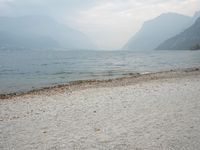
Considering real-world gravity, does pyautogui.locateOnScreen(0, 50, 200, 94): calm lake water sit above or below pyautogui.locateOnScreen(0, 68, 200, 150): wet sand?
above

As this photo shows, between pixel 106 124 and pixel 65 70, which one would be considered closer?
pixel 106 124

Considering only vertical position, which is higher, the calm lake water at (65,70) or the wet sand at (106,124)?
the calm lake water at (65,70)

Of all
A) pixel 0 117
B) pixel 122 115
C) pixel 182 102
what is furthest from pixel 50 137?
pixel 182 102

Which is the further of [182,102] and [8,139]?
[182,102]

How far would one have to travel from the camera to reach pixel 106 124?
11.4 meters

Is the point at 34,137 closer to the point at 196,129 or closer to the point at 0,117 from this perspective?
the point at 0,117

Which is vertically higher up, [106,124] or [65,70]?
[65,70]

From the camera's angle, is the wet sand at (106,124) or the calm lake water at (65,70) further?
the calm lake water at (65,70)

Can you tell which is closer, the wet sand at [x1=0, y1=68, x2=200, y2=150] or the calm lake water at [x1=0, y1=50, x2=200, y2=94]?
the wet sand at [x1=0, y1=68, x2=200, y2=150]

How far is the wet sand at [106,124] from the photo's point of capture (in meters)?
9.08

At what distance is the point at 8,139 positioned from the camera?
10.0 m

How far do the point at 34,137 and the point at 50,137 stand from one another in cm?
65

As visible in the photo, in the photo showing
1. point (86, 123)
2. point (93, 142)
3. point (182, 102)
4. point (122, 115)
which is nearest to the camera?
point (93, 142)

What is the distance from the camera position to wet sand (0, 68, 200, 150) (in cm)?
908
